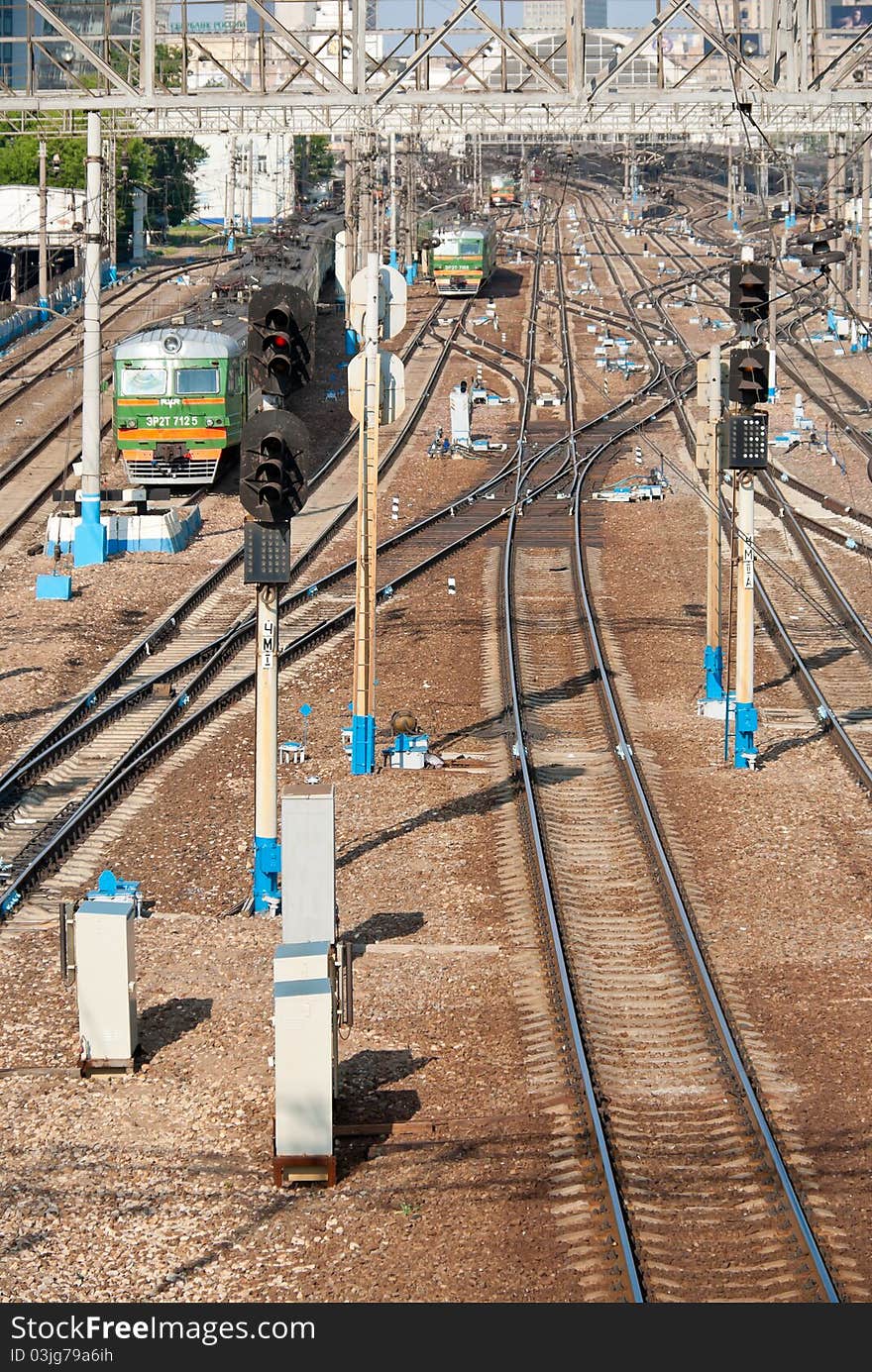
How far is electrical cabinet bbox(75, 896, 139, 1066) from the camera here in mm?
11836

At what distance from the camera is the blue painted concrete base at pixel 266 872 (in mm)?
15086

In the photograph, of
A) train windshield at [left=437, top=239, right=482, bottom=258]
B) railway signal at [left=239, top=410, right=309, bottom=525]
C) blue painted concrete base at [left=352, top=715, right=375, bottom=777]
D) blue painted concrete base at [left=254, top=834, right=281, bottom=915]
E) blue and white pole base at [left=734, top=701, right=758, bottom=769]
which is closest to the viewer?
railway signal at [left=239, top=410, right=309, bottom=525]

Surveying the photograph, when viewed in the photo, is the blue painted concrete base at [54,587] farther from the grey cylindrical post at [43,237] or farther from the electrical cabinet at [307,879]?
the grey cylindrical post at [43,237]

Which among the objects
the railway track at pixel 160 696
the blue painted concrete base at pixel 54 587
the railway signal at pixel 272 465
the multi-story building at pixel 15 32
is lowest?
the railway track at pixel 160 696

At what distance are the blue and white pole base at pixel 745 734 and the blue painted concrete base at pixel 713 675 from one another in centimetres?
240

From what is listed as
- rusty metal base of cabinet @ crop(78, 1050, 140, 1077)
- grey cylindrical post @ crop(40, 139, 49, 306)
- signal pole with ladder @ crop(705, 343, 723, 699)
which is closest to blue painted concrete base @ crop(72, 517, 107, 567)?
signal pole with ladder @ crop(705, 343, 723, 699)

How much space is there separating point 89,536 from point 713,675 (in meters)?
11.9

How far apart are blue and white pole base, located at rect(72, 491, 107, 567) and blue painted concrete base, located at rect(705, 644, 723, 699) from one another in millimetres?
11592

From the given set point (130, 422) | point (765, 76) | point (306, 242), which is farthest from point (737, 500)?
point (306, 242)

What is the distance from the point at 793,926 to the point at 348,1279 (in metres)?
6.32

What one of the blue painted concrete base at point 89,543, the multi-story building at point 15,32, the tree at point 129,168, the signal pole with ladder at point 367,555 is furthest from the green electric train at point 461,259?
the multi-story building at point 15,32

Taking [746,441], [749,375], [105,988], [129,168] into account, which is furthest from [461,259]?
[105,988]

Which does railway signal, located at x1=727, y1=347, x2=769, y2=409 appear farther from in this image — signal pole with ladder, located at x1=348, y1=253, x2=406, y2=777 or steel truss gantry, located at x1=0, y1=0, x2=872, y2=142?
steel truss gantry, located at x1=0, y1=0, x2=872, y2=142

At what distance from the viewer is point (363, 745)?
1911cm
